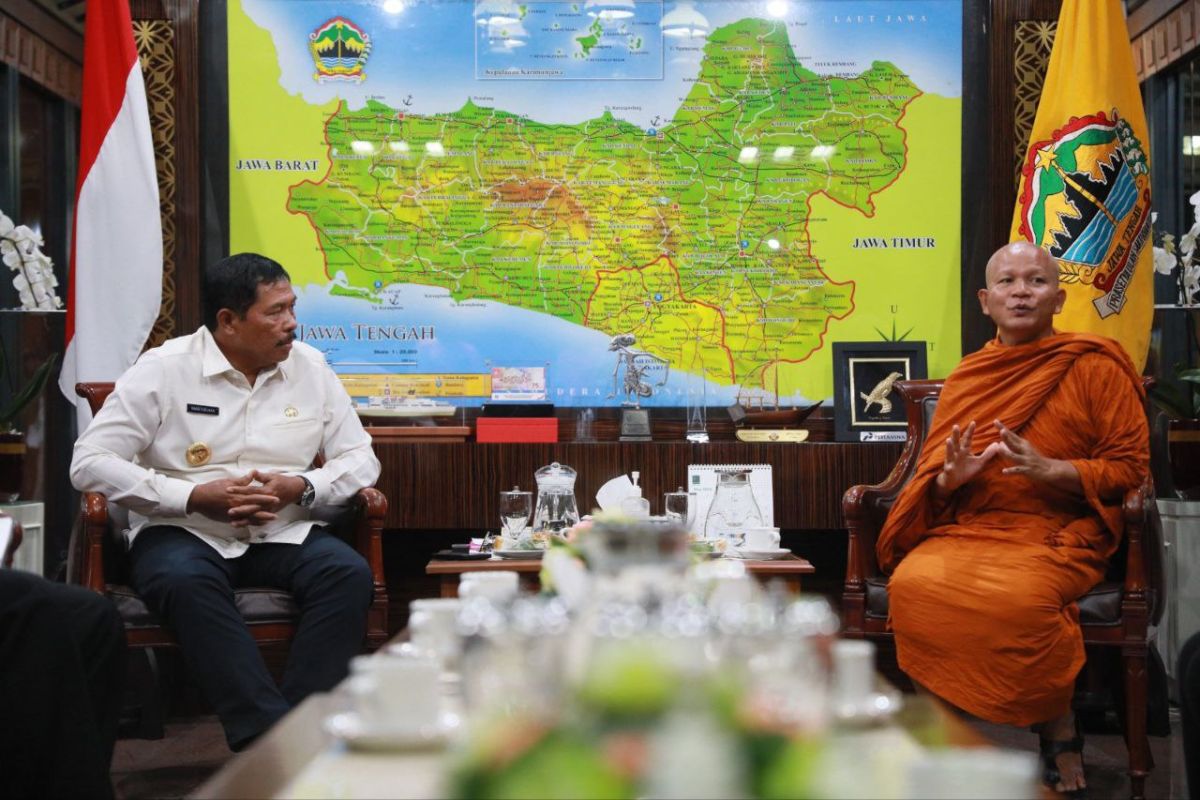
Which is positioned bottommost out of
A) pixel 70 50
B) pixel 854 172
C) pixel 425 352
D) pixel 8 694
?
pixel 8 694

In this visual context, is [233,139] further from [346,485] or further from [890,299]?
[890,299]

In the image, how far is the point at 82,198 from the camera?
4.05 m

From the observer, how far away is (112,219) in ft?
13.4

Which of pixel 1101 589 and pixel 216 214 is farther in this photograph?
pixel 216 214

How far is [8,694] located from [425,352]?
230cm

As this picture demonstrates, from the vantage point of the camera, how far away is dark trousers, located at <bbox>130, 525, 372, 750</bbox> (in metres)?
2.78

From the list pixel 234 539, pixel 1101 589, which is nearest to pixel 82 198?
pixel 234 539

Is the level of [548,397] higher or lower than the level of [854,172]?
lower

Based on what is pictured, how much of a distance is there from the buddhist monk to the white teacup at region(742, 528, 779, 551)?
10.9 inches

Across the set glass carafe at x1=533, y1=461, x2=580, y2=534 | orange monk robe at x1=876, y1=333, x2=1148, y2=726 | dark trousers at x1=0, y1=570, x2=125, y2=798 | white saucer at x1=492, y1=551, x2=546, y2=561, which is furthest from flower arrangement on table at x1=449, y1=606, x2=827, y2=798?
glass carafe at x1=533, y1=461, x2=580, y2=534

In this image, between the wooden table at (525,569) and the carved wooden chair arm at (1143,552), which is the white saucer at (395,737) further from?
the carved wooden chair arm at (1143,552)

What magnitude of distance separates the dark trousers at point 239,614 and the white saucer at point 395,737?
4.63 ft

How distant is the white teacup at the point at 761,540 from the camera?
10.9 ft

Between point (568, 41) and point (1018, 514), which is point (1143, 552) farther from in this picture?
point (568, 41)
